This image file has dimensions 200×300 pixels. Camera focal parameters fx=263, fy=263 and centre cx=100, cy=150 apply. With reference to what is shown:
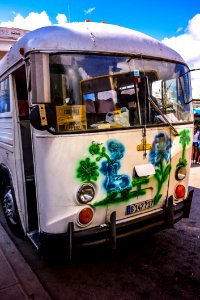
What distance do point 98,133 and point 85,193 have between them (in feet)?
2.08

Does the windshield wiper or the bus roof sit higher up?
the bus roof

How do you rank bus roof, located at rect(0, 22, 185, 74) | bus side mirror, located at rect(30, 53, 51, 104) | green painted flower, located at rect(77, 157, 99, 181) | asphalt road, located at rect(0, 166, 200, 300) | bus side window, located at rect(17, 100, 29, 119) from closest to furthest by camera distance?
1. bus side mirror, located at rect(30, 53, 51, 104)
2. bus roof, located at rect(0, 22, 185, 74)
3. green painted flower, located at rect(77, 157, 99, 181)
4. asphalt road, located at rect(0, 166, 200, 300)
5. bus side window, located at rect(17, 100, 29, 119)

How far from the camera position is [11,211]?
385cm

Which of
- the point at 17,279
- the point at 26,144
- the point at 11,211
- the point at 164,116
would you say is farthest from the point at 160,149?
the point at 11,211

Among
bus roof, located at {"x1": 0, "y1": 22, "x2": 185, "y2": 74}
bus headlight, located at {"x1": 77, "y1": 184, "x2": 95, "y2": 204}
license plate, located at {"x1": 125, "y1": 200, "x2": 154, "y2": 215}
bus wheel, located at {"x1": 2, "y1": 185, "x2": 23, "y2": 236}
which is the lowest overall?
bus wheel, located at {"x1": 2, "y1": 185, "x2": 23, "y2": 236}

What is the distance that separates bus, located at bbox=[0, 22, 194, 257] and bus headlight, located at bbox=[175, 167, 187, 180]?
Result: 0.04ft

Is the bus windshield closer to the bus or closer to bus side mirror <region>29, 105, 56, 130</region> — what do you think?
the bus

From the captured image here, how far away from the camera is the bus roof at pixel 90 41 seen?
2.55 metres

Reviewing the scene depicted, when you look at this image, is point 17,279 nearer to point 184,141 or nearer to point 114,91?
point 114,91

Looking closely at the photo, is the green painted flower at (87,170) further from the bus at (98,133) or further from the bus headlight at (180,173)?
the bus headlight at (180,173)

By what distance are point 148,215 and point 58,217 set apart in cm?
108

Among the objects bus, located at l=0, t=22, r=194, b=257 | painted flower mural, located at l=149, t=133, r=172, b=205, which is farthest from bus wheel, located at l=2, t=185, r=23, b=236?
painted flower mural, located at l=149, t=133, r=172, b=205

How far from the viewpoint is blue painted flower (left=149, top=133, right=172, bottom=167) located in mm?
3102

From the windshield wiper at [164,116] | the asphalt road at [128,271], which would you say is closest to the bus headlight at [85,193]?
the asphalt road at [128,271]
